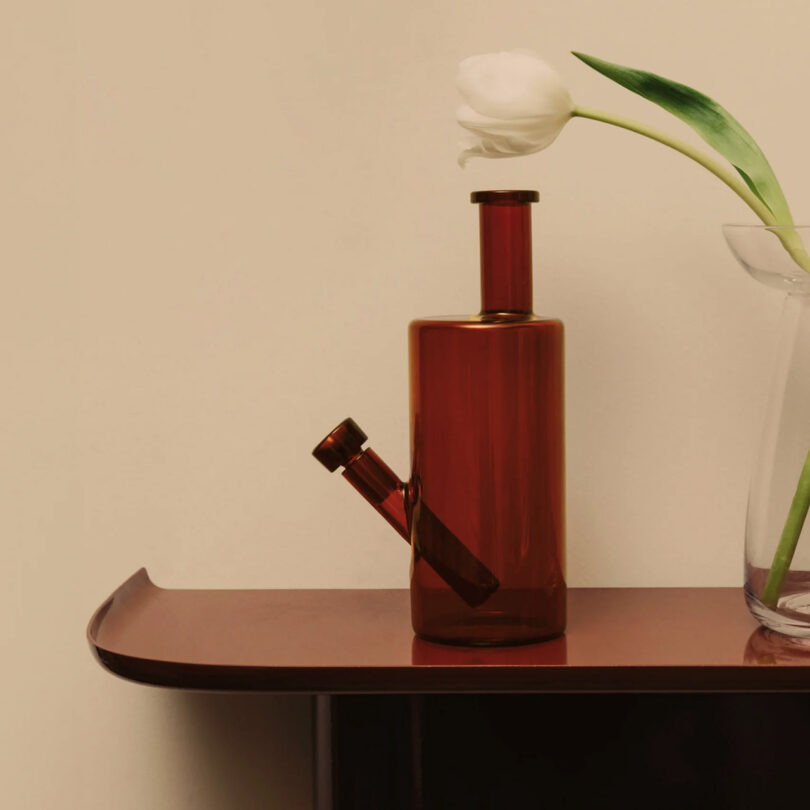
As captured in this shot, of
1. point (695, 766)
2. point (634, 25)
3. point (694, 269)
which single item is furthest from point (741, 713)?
point (634, 25)

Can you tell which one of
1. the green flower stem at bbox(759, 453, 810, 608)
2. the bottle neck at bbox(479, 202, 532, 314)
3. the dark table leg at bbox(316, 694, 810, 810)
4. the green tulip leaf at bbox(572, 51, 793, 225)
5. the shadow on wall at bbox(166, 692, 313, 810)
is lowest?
the shadow on wall at bbox(166, 692, 313, 810)

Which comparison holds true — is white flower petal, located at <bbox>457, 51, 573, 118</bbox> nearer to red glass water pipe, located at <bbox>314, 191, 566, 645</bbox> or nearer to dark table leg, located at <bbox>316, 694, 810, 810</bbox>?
red glass water pipe, located at <bbox>314, 191, 566, 645</bbox>

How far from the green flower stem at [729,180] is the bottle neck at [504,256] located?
0.06m

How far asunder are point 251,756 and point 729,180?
1.55 feet

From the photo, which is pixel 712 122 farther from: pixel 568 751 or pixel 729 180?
pixel 568 751

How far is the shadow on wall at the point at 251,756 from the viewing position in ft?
2.48

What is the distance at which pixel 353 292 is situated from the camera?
2.45ft

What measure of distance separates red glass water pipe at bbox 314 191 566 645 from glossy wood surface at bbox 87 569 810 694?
2 centimetres

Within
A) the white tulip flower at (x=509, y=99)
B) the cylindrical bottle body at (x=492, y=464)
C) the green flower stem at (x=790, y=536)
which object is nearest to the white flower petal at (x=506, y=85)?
the white tulip flower at (x=509, y=99)

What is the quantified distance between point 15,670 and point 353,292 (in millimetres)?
347

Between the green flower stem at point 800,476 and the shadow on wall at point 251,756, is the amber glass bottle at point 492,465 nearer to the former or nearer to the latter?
the green flower stem at point 800,476

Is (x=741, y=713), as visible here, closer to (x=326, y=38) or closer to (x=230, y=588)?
(x=230, y=588)

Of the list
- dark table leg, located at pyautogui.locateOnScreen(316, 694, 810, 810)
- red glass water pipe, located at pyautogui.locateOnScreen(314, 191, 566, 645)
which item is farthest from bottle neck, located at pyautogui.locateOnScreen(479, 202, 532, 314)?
dark table leg, located at pyautogui.locateOnScreen(316, 694, 810, 810)

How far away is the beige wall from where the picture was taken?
2.41 ft
